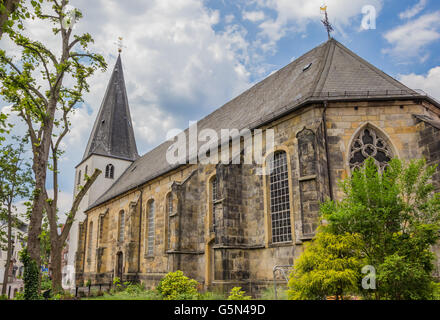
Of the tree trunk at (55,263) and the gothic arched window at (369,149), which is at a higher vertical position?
the gothic arched window at (369,149)

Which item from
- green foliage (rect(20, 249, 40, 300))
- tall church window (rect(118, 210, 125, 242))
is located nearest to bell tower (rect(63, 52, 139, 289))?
tall church window (rect(118, 210, 125, 242))

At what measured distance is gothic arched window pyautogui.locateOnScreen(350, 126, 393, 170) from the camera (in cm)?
1254

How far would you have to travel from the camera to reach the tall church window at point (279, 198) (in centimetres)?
1351

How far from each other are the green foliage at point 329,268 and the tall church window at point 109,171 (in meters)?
32.3

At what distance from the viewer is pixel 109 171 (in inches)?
1465

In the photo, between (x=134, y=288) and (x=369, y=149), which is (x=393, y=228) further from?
(x=134, y=288)

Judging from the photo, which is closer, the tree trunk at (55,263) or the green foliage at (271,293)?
the green foliage at (271,293)

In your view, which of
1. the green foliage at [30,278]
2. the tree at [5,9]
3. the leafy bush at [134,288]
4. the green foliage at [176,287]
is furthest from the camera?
the leafy bush at [134,288]

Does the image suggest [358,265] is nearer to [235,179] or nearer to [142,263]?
[235,179]

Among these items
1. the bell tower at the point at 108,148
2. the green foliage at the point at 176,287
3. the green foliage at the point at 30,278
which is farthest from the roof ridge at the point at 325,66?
the bell tower at the point at 108,148

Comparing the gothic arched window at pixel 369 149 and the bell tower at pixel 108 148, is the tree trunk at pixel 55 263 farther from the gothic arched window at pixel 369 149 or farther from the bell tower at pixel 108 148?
the bell tower at pixel 108 148

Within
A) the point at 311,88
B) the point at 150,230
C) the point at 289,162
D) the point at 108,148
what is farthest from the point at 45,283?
the point at 311,88

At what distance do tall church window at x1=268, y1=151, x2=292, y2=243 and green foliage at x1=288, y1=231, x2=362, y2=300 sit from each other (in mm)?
5728

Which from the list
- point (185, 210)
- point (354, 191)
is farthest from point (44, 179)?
point (354, 191)
